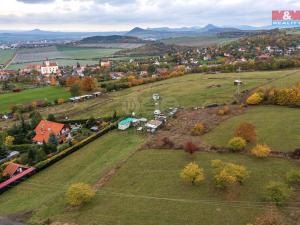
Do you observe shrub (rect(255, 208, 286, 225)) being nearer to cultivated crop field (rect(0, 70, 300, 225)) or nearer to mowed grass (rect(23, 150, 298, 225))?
cultivated crop field (rect(0, 70, 300, 225))

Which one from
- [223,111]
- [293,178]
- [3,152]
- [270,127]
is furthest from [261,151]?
[3,152]

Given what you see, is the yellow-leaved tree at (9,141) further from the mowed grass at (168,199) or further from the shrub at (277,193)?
the shrub at (277,193)

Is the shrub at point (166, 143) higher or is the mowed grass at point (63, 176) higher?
the shrub at point (166, 143)

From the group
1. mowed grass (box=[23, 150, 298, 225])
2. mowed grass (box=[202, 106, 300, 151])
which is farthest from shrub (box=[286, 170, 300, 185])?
mowed grass (box=[202, 106, 300, 151])

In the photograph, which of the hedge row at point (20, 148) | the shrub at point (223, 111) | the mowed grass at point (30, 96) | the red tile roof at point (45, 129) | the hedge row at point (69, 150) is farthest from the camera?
the mowed grass at point (30, 96)

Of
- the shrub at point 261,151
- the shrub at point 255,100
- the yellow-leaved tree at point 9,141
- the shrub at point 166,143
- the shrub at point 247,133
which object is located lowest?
the yellow-leaved tree at point 9,141

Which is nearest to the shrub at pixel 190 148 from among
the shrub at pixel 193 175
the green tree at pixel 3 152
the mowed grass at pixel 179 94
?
the shrub at pixel 193 175

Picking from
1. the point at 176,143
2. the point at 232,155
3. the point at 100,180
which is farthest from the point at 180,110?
the point at 100,180
